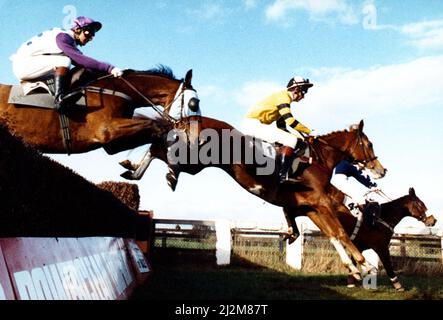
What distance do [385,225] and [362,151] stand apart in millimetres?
1820

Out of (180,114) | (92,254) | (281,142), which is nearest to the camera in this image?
(92,254)

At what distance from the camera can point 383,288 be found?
8.09m

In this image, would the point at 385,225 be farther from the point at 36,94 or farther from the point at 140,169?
the point at 36,94

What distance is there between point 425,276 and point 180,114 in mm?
8982

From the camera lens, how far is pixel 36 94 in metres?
4.70

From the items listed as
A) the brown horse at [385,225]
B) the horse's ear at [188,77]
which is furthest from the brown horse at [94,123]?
the brown horse at [385,225]

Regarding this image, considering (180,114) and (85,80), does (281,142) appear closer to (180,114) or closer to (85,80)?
(180,114)

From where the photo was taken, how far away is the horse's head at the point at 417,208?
354 inches

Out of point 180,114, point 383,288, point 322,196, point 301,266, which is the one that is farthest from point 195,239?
point 180,114

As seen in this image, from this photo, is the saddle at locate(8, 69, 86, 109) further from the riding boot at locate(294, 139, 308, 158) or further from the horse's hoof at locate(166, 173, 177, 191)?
the riding boot at locate(294, 139, 308, 158)

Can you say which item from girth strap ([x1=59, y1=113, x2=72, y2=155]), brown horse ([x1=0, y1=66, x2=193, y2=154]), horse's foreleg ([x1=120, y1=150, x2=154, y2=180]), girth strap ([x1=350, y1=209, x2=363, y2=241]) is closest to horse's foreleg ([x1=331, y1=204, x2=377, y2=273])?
girth strap ([x1=350, y1=209, x2=363, y2=241])

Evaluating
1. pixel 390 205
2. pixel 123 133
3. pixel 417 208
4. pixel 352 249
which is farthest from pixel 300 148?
pixel 417 208

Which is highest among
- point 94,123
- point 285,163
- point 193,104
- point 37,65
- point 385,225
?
point 37,65

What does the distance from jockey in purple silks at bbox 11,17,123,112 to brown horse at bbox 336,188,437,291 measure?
4.58 metres
